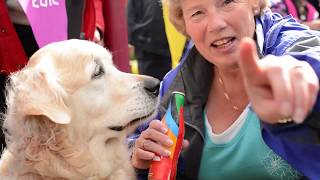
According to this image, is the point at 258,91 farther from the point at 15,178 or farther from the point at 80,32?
the point at 80,32

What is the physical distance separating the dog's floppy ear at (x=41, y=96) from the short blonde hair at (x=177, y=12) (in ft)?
1.64

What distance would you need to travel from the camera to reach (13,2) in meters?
1.98

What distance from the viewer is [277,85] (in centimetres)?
78

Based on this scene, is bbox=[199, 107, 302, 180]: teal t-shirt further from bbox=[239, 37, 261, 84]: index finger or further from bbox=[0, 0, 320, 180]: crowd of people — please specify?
bbox=[239, 37, 261, 84]: index finger

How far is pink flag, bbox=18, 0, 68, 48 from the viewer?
6.34 ft

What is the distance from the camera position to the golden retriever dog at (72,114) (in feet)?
5.00

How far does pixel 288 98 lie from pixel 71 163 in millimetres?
981

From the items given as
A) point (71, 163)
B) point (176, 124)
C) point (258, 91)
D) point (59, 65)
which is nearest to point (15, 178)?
point (71, 163)

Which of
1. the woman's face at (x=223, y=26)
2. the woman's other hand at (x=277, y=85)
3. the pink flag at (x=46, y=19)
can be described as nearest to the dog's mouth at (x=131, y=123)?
the woman's face at (x=223, y=26)

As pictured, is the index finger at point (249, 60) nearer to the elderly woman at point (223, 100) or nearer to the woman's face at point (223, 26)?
the elderly woman at point (223, 100)

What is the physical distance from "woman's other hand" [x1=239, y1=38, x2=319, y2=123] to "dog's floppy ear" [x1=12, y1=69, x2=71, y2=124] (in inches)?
31.1

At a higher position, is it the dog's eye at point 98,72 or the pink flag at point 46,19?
the pink flag at point 46,19

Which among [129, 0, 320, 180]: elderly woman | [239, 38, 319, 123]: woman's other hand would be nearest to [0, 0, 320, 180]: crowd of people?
[129, 0, 320, 180]: elderly woman

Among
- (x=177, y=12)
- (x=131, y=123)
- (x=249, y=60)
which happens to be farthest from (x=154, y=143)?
(x=249, y=60)
